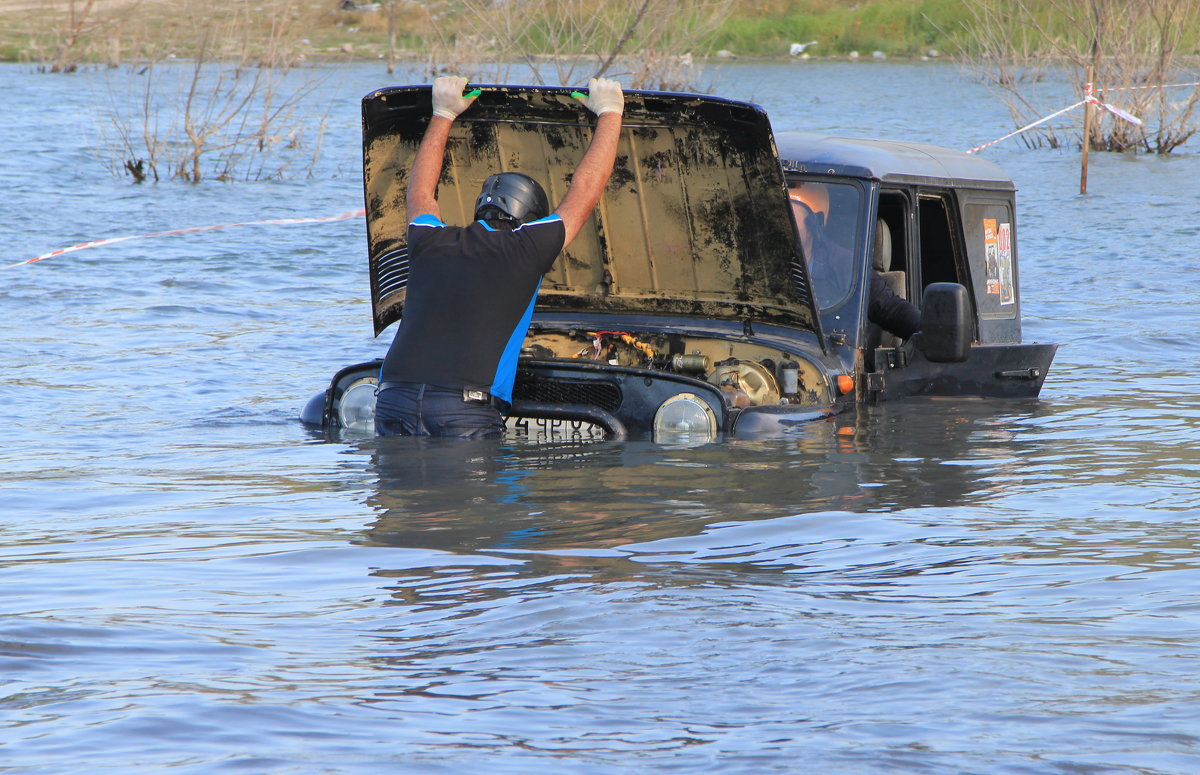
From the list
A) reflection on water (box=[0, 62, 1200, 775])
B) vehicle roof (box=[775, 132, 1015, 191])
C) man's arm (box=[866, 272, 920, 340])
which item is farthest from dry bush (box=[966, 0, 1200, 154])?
man's arm (box=[866, 272, 920, 340])

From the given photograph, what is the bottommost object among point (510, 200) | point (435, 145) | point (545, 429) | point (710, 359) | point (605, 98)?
point (545, 429)

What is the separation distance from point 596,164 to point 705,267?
1.12 m

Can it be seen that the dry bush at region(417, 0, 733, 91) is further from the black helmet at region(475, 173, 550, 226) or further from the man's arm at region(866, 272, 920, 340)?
the black helmet at region(475, 173, 550, 226)

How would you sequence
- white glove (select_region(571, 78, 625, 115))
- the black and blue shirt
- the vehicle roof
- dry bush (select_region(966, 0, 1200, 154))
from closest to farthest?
the black and blue shirt
white glove (select_region(571, 78, 625, 115))
the vehicle roof
dry bush (select_region(966, 0, 1200, 154))

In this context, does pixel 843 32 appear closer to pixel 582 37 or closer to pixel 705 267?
pixel 582 37

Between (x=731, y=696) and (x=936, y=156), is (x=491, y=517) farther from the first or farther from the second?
(x=936, y=156)

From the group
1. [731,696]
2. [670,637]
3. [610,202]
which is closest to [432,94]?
[610,202]

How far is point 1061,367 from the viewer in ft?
36.4

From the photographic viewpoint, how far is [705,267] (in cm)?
750

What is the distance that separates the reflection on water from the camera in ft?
12.0

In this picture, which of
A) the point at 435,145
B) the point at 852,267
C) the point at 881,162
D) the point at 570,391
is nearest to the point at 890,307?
the point at 852,267

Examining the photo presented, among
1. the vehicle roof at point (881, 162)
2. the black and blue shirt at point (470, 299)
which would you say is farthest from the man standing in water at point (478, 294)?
the vehicle roof at point (881, 162)

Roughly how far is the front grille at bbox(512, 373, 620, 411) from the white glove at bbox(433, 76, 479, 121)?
48.7 inches

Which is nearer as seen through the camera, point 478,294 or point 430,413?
point 478,294
